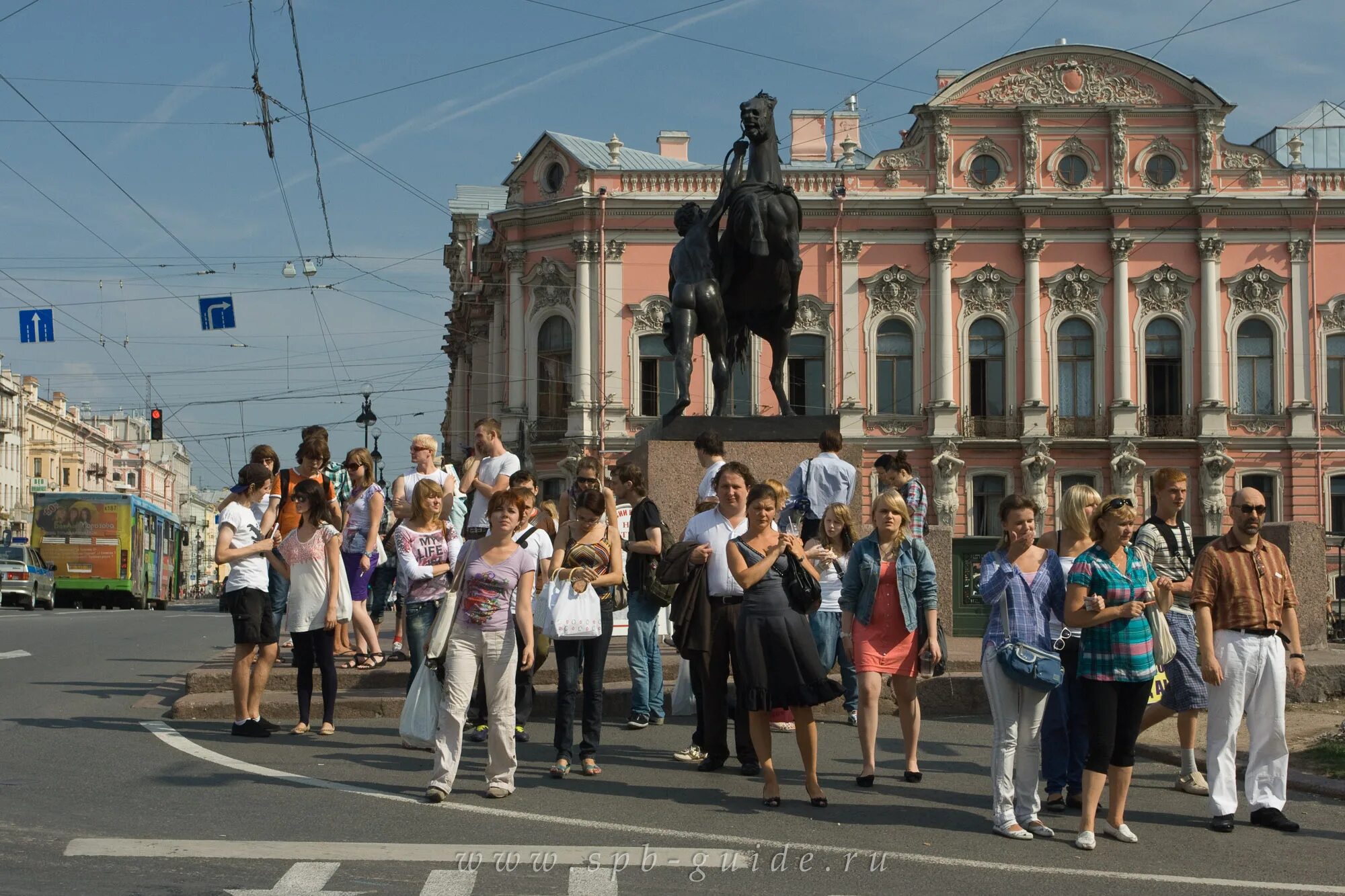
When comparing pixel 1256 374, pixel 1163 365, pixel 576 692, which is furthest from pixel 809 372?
pixel 576 692

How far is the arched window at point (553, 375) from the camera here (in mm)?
49438

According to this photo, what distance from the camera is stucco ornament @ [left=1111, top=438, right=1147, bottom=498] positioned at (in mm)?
47906

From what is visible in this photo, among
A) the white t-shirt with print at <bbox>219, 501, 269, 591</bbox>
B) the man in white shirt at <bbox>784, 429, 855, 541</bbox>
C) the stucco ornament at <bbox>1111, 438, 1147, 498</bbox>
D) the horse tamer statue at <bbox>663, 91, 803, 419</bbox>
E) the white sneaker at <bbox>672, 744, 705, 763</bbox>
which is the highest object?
the horse tamer statue at <bbox>663, 91, 803, 419</bbox>

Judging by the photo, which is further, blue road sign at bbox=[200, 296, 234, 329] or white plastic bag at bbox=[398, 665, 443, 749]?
blue road sign at bbox=[200, 296, 234, 329]

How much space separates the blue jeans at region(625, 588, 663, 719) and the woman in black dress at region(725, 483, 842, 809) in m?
2.52

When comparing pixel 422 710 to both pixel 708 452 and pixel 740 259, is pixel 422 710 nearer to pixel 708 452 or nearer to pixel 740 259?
pixel 708 452

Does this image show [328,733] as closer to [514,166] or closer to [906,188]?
[906,188]

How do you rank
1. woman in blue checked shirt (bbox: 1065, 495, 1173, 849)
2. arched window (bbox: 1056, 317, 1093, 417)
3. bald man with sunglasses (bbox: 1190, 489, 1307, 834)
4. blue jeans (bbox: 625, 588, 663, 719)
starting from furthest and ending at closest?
arched window (bbox: 1056, 317, 1093, 417) → blue jeans (bbox: 625, 588, 663, 719) → bald man with sunglasses (bbox: 1190, 489, 1307, 834) → woman in blue checked shirt (bbox: 1065, 495, 1173, 849)

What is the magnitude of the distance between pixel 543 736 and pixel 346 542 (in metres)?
3.35

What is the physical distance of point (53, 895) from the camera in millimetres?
6473

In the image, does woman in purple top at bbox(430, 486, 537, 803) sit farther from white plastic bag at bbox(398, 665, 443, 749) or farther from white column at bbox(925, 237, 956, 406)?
white column at bbox(925, 237, 956, 406)

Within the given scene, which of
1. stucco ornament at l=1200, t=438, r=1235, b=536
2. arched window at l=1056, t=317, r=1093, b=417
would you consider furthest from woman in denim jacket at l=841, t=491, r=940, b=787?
arched window at l=1056, t=317, r=1093, b=417

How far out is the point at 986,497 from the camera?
160 ft

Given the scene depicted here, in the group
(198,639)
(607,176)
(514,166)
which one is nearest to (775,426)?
(198,639)
